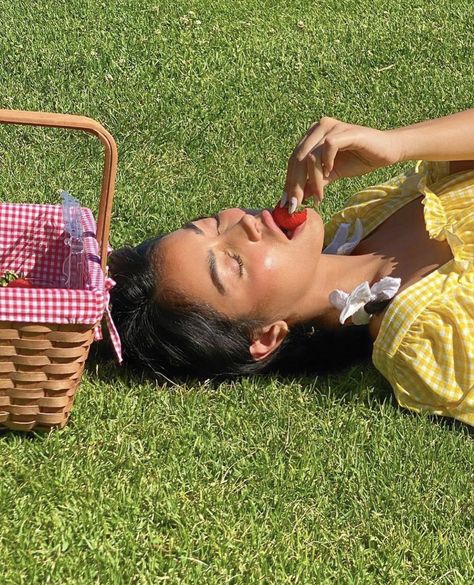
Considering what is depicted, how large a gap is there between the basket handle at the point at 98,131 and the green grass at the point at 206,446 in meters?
0.66

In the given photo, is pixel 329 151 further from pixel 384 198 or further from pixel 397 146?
pixel 384 198

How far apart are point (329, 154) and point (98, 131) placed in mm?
777

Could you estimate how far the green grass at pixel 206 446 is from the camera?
274 centimetres

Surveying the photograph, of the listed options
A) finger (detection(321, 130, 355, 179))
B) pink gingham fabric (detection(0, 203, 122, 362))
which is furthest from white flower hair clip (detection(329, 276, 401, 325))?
pink gingham fabric (detection(0, 203, 122, 362))

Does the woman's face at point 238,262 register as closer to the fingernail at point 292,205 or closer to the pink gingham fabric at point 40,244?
the fingernail at point 292,205

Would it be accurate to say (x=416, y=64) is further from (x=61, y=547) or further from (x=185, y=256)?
(x=61, y=547)

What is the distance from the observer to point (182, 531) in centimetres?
279

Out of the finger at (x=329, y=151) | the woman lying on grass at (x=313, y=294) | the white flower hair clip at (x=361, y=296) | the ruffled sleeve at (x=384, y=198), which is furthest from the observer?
the ruffled sleeve at (x=384, y=198)

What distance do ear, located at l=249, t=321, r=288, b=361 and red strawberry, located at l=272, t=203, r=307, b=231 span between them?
0.39 meters

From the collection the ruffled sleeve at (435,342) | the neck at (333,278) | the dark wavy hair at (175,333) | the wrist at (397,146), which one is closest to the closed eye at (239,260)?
the dark wavy hair at (175,333)

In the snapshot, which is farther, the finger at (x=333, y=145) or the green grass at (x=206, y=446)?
the finger at (x=333, y=145)

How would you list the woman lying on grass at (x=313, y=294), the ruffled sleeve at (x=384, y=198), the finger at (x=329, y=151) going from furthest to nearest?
the ruffled sleeve at (x=384, y=198) < the woman lying on grass at (x=313, y=294) < the finger at (x=329, y=151)

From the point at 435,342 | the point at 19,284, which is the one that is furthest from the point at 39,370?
the point at 435,342

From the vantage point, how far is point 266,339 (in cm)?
352
